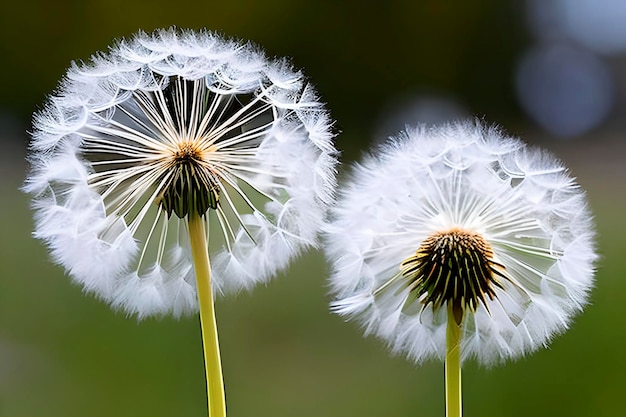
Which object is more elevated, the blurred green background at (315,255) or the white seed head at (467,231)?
the blurred green background at (315,255)

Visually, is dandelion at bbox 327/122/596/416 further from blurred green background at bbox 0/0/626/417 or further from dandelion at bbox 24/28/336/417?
blurred green background at bbox 0/0/626/417

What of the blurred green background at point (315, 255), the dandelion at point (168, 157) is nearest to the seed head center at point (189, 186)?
the dandelion at point (168, 157)

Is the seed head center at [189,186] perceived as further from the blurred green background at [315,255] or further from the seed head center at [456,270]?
the blurred green background at [315,255]

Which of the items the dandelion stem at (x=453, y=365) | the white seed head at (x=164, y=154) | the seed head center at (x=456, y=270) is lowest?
the dandelion stem at (x=453, y=365)

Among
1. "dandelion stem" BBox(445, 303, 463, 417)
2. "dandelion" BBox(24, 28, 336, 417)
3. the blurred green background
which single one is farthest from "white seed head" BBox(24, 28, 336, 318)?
the blurred green background

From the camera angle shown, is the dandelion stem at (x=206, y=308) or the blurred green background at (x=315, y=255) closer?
the dandelion stem at (x=206, y=308)
